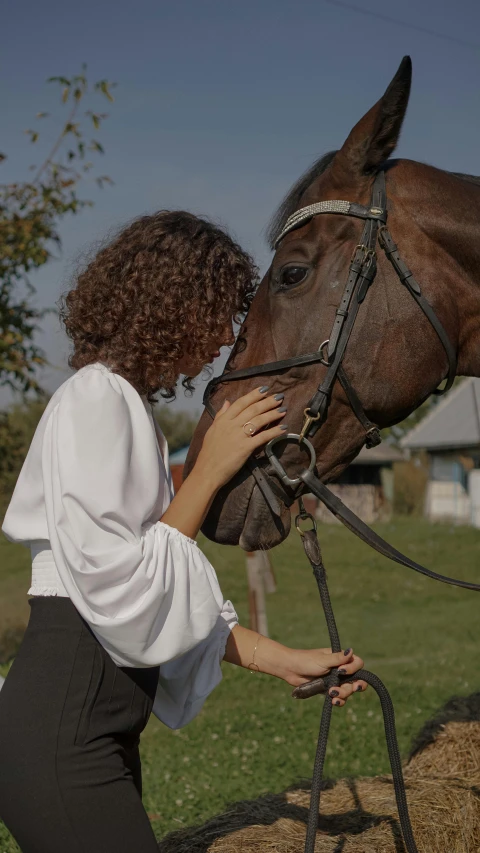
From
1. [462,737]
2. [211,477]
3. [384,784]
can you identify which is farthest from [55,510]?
[462,737]

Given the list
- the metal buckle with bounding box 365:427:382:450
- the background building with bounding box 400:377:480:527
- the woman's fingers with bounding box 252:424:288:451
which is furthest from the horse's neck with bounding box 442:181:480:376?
the background building with bounding box 400:377:480:527

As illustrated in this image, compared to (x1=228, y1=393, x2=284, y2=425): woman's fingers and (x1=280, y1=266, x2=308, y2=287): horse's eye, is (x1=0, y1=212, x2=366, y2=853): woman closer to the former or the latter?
(x1=228, y1=393, x2=284, y2=425): woman's fingers

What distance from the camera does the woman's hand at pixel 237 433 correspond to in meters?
2.26

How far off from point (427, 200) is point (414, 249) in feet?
0.61

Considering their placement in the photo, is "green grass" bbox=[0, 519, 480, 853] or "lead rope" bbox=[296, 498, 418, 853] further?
"green grass" bbox=[0, 519, 480, 853]

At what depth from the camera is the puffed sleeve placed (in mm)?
1921

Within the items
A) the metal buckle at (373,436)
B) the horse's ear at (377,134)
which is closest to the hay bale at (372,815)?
the metal buckle at (373,436)

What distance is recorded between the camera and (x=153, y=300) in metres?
2.29

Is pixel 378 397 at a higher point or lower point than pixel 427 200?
lower

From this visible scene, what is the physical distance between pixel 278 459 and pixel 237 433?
28cm

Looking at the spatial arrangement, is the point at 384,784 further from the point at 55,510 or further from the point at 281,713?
the point at 281,713

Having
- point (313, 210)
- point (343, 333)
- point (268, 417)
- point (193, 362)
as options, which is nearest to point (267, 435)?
point (268, 417)

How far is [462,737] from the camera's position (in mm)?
3844

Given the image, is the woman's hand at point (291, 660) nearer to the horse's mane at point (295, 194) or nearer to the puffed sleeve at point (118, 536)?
the puffed sleeve at point (118, 536)
